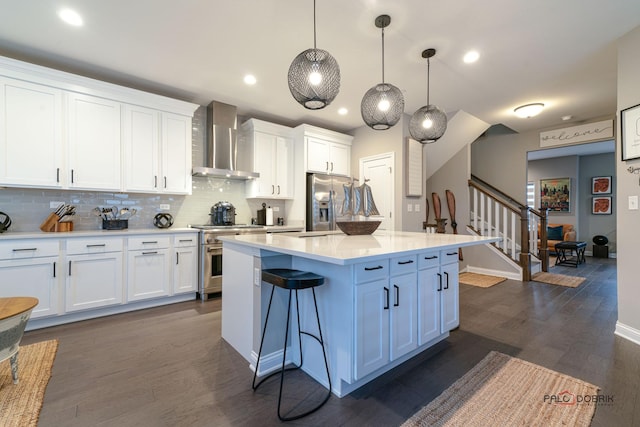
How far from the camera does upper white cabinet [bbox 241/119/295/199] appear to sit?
14.9 ft

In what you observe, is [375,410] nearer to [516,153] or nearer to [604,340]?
[604,340]

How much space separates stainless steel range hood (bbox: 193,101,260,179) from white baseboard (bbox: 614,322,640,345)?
174 inches

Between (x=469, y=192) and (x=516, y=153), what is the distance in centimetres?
156

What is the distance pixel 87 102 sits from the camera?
3164mm

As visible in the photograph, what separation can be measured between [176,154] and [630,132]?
4.82m

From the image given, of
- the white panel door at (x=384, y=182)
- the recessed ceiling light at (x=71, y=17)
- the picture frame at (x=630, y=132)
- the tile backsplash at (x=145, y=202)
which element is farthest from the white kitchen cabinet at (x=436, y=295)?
the recessed ceiling light at (x=71, y=17)

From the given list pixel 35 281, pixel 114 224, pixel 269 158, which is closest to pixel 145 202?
pixel 114 224

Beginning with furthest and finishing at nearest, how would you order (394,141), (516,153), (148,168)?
(516,153) → (394,141) → (148,168)

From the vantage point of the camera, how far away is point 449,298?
8.14 feet

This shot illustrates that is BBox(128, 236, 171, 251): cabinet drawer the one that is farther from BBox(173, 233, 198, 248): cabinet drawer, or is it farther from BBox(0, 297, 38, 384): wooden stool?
BBox(0, 297, 38, 384): wooden stool

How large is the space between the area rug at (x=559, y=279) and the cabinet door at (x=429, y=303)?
3.44m

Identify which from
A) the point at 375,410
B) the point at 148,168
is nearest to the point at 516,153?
the point at 375,410

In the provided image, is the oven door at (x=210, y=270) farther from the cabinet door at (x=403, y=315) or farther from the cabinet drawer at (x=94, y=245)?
the cabinet door at (x=403, y=315)

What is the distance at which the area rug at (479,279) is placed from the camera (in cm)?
444
